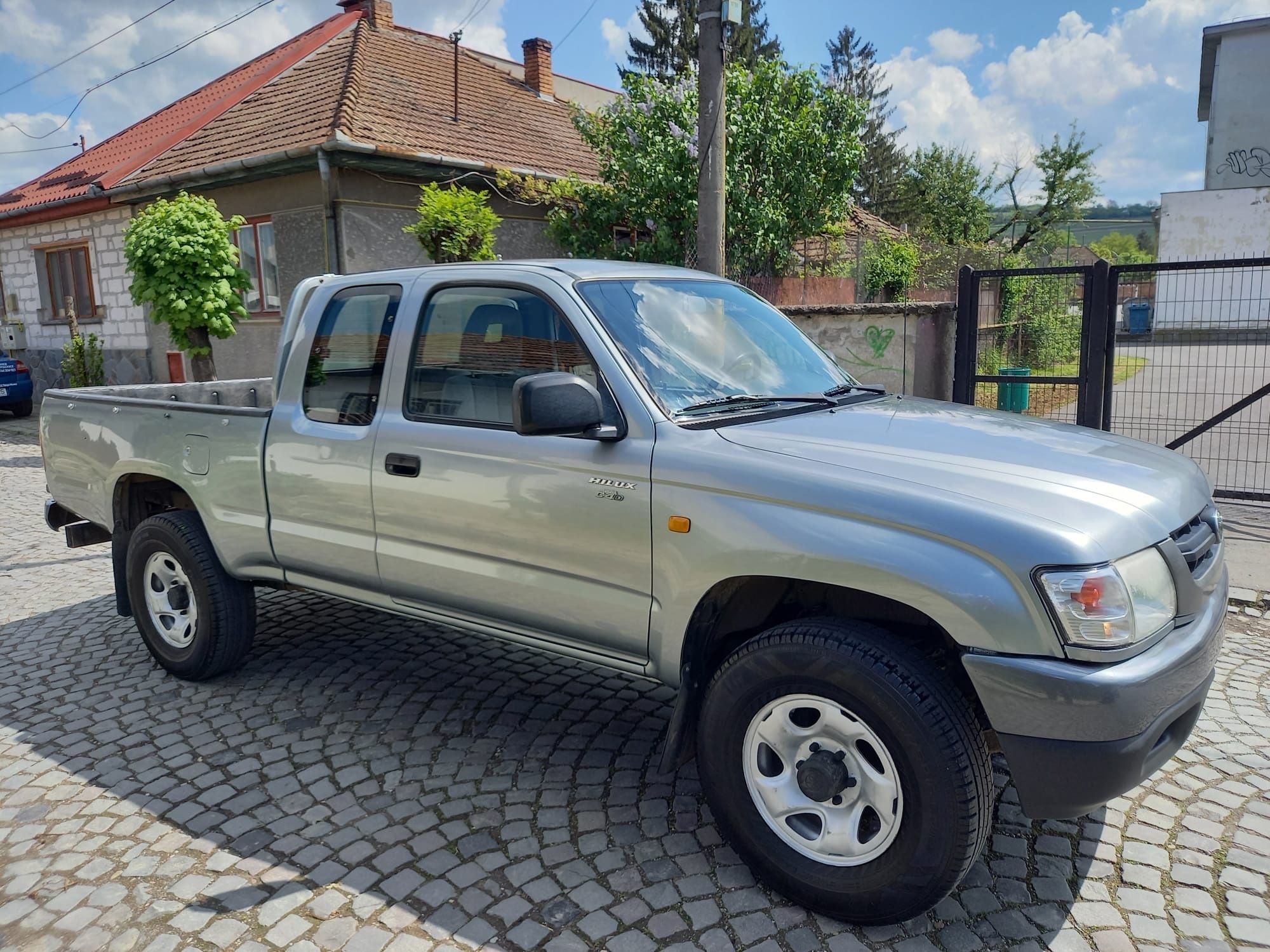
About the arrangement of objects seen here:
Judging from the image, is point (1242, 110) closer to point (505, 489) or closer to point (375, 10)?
point (375, 10)

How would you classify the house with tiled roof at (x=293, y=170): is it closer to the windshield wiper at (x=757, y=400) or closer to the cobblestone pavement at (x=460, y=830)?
the cobblestone pavement at (x=460, y=830)

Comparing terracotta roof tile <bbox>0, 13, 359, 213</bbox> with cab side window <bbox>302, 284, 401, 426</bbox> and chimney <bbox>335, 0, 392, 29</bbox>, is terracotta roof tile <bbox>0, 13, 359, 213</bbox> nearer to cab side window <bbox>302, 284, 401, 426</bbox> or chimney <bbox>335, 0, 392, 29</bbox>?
chimney <bbox>335, 0, 392, 29</bbox>

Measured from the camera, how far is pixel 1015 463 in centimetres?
289

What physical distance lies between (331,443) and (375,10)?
713 inches

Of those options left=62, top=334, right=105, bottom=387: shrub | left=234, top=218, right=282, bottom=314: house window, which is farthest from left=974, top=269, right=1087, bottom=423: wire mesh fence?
left=62, top=334, right=105, bottom=387: shrub

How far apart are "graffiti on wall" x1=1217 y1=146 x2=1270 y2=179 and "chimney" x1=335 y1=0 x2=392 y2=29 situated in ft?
91.1

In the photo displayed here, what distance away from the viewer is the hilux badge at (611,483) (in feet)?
10.3

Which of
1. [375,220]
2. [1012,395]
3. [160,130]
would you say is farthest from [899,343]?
[160,130]

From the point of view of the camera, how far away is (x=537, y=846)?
3271mm

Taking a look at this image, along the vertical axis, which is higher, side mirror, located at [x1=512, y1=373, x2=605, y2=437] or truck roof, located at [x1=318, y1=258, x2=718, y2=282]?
truck roof, located at [x1=318, y1=258, x2=718, y2=282]

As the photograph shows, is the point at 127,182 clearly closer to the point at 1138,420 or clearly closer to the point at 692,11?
the point at 1138,420

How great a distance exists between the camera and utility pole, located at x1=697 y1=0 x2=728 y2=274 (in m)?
7.21

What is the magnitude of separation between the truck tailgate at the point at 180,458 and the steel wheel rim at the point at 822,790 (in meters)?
2.55

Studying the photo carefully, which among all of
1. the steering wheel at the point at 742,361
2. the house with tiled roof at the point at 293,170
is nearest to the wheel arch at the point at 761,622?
the steering wheel at the point at 742,361
